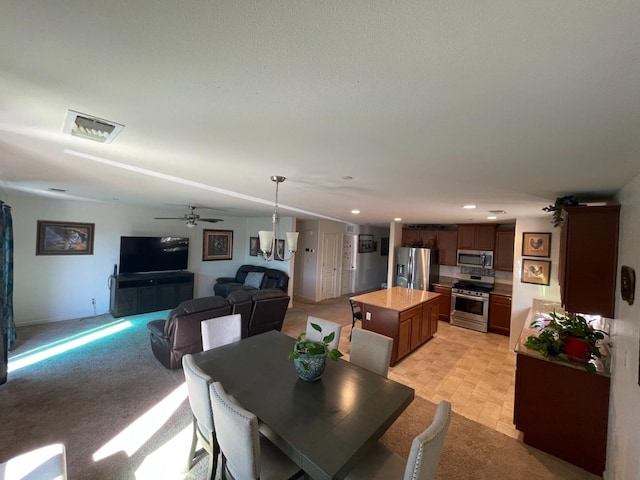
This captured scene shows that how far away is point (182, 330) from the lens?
327cm

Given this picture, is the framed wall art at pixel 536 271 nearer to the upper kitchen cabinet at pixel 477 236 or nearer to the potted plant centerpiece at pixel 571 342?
the upper kitchen cabinet at pixel 477 236

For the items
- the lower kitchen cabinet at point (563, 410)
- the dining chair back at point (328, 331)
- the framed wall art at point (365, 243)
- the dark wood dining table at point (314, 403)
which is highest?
the framed wall art at point (365, 243)

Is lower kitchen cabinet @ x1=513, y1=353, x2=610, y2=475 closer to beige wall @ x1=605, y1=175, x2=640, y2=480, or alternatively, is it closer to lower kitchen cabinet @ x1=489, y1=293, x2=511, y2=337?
beige wall @ x1=605, y1=175, x2=640, y2=480

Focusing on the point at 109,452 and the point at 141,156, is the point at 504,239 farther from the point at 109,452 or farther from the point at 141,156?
the point at 109,452

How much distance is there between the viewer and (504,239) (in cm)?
559

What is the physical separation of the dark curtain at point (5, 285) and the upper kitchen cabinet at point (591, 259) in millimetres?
5711

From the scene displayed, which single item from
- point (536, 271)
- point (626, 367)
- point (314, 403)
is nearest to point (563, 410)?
point (626, 367)

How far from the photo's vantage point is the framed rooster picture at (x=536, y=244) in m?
4.35

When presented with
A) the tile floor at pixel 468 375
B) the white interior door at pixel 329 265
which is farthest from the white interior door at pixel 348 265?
the tile floor at pixel 468 375

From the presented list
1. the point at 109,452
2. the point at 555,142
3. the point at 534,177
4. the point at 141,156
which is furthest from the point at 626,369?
the point at 109,452

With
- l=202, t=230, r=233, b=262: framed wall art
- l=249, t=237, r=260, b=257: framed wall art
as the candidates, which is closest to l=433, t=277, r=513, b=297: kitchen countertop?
l=249, t=237, r=260, b=257: framed wall art

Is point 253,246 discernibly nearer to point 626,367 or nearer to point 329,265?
point 329,265

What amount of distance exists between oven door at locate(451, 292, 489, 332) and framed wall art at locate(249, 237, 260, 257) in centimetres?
519

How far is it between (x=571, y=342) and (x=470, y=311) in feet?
11.2
